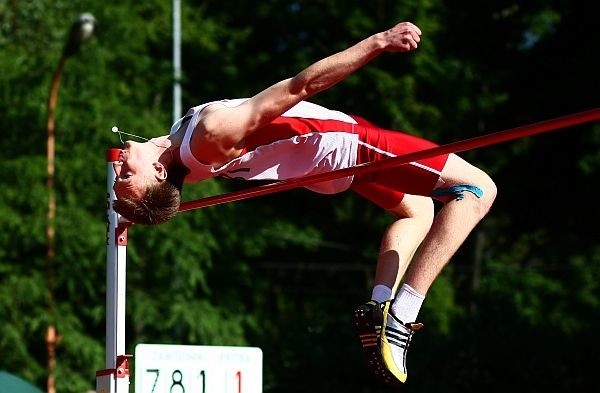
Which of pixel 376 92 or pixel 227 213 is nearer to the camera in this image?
pixel 227 213

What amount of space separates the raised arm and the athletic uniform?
0.76 feet

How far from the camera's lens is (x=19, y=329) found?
14562 mm

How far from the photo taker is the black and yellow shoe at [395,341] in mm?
5305

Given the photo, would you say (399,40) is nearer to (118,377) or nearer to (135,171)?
(135,171)

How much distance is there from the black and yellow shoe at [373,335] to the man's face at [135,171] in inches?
41.4

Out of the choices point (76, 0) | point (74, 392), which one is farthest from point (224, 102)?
point (76, 0)

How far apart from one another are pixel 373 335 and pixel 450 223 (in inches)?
23.0

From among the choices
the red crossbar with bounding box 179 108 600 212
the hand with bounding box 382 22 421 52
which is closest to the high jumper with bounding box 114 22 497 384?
the red crossbar with bounding box 179 108 600 212

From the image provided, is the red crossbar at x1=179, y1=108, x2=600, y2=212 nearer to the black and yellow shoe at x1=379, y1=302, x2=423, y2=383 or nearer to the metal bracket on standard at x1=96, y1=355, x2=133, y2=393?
the black and yellow shoe at x1=379, y1=302, x2=423, y2=383

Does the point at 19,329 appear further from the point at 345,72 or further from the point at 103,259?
the point at 345,72

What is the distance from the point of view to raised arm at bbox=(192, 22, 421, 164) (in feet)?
16.1

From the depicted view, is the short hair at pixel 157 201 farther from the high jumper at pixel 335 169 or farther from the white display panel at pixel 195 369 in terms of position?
the white display panel at pixel 195 369

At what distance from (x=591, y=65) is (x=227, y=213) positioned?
5.56 meters

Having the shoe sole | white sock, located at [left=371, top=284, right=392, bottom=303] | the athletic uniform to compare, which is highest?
the athletic uniform
